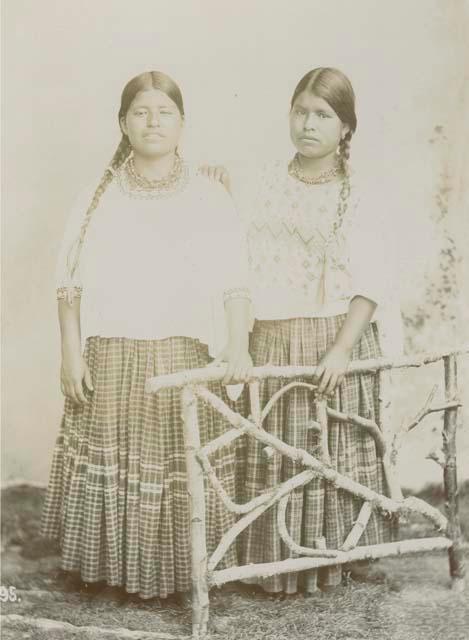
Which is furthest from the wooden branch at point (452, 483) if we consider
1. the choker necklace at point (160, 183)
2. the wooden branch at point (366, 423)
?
the choker necklace at point (160, 183)

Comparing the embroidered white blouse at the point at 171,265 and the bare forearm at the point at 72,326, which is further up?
the embroidered white blouse at the point at 171,265

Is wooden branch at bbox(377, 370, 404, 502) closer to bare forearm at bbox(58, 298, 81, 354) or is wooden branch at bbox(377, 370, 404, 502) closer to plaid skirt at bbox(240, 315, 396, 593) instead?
plaid skirt at bbox(240, 315, 396, 593)

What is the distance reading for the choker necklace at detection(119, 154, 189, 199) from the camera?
129 cm

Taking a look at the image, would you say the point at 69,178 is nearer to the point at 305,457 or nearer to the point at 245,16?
the point at 245,16

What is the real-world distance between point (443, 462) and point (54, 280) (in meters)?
0.80

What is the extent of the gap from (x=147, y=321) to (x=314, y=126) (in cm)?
45

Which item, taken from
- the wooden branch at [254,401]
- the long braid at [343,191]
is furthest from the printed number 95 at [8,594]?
the long braid at [343,191]

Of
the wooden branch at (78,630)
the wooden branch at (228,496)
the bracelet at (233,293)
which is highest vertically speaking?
the bracelet at (233,293)

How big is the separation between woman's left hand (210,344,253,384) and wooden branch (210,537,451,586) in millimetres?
324

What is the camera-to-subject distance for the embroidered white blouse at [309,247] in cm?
128

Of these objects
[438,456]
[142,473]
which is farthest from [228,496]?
[438,456]

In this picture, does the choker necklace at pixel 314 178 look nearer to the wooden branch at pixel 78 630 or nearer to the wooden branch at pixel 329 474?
the wooden branch at pixel 329 474

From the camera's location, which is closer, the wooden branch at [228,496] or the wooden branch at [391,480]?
the wooden branch at [228,496]

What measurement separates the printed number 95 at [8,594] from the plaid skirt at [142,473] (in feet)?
0.50
